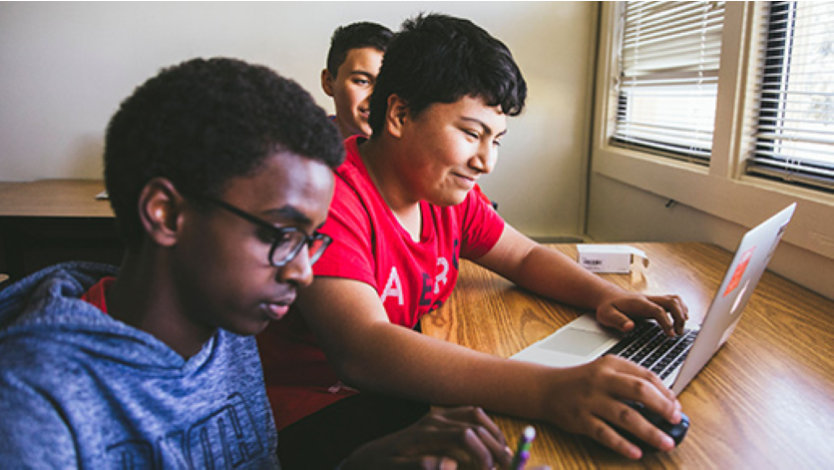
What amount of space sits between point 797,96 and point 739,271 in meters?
1.00

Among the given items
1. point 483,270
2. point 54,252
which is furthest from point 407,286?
point 54,252

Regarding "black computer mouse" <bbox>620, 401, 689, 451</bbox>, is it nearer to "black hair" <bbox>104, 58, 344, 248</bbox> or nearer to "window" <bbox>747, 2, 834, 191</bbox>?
"black hair" <bbox>104, 58, 344, 248</bbox>

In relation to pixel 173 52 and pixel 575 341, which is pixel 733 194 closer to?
pixel 575 341

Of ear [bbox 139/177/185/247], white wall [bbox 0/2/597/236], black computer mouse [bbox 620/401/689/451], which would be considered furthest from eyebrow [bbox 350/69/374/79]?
black computer mouse [bbox 620/401/689/451]

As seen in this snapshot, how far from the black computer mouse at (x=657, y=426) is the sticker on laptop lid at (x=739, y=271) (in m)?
0.20

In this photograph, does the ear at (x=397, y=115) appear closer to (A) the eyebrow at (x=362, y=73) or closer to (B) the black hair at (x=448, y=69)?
(B) the black hair at (x=448, y=69)

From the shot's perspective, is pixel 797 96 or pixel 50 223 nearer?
pixel 797 96

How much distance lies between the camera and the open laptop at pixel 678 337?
814 mm

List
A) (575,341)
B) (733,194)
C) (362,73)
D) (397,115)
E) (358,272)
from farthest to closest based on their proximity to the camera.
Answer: (362,73), (733,194), (397,115), (575,341), (358,272)

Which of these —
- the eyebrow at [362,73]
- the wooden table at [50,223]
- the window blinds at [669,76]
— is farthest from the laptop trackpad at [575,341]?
the wooden table at [50,223]

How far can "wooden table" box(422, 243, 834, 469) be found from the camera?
72cm

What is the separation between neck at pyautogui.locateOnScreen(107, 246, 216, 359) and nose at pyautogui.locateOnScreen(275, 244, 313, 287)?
0.44 feet

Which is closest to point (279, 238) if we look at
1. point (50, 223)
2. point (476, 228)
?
point (476, 228)

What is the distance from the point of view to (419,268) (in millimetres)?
1185
